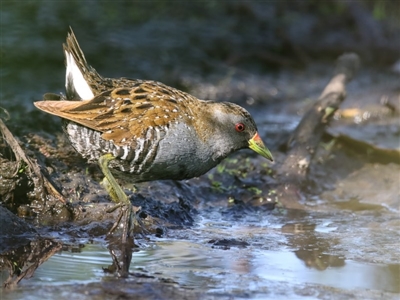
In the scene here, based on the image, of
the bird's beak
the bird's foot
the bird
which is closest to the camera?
the bird's foot

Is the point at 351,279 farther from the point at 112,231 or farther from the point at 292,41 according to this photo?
the point at 292,41

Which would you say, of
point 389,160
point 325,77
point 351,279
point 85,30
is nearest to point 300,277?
point 351,279

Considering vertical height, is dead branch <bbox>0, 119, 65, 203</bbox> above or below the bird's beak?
below

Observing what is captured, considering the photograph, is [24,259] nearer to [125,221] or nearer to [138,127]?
[125,221]

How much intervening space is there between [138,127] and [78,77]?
2.17 ft

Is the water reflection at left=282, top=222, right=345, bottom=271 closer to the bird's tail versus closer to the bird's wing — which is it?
the bird's wing

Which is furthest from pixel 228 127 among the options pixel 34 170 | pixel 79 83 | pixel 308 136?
pixel 308 136

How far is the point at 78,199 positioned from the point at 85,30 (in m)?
4.96

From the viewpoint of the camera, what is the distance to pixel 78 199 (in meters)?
6.12

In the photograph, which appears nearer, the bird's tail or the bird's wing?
the bird's wing

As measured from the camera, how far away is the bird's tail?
19.3 feet

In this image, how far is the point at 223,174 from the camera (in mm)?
7668

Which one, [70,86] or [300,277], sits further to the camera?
[70,86]

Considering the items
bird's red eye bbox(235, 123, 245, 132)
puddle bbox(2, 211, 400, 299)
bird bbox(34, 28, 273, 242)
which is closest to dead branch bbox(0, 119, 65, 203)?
bird bbox(34, 28, 273, 242)
